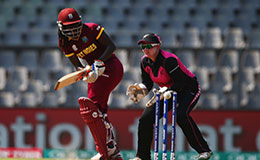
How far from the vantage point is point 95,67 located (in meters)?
5.03

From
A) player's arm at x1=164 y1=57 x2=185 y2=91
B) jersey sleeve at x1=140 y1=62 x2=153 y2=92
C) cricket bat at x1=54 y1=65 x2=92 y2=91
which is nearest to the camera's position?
cricket bat at x1=54 y1=65 x2=92 y2=91

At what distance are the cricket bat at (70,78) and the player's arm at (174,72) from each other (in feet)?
2.65

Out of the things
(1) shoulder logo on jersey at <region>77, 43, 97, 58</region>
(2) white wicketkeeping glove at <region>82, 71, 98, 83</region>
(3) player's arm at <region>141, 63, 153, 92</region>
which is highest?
(1) shoulder logo on jersey at <region>77, 43, 97, 58</region>

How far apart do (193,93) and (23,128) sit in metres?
4.36

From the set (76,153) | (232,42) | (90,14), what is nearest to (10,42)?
(90,14)

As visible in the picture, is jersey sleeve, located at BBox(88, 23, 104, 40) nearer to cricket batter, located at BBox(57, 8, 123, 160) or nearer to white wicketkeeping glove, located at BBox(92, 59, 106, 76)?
cricket batter, located at BBox(57, 8, 123, 160)

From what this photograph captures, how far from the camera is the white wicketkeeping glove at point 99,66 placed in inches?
198

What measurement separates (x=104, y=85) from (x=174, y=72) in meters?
0.73

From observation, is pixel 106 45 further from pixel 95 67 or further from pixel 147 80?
pixel 147 80

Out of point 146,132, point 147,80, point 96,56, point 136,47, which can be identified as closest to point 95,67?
point 96,56

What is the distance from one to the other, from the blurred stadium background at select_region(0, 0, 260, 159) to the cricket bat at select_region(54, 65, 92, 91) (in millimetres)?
3937

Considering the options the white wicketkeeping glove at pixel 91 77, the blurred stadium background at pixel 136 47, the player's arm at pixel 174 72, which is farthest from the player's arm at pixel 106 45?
the blurred stadium background at pixel 136 47

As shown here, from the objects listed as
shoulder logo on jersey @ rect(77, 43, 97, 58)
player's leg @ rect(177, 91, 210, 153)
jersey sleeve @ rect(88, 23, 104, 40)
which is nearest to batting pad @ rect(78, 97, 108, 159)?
shoulder logo on jersey @ rect(77, 43, 97, 58)

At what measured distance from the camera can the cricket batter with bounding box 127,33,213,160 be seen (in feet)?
17.1
